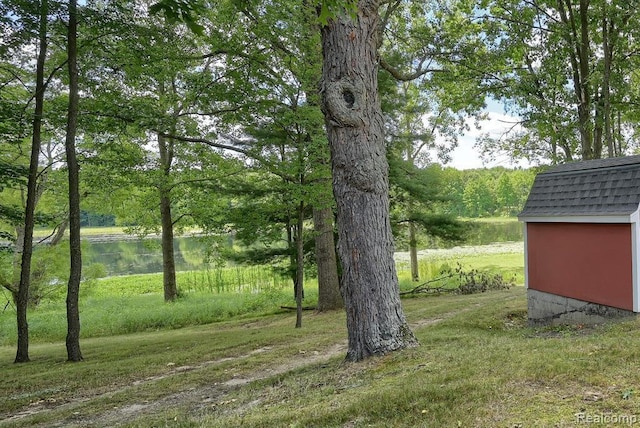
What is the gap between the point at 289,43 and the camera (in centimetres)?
927

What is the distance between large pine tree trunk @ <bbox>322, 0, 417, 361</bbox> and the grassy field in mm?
365

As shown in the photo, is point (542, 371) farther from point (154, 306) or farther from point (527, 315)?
point (154, 306)

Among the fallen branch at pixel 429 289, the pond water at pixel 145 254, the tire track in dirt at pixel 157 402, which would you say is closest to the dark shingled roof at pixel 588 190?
the tire track in dirt at pixel 157 402

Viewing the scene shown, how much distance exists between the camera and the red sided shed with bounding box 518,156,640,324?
21.6 feet

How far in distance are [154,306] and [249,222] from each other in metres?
6.34

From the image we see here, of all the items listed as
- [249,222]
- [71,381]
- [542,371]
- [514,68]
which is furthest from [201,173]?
[542,371]

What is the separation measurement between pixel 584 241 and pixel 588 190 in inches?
34.7

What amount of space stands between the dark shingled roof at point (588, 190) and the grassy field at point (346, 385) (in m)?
2.00

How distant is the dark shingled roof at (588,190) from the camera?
21.8ft

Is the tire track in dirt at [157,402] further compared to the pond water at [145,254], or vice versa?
the pond water at [145,254]

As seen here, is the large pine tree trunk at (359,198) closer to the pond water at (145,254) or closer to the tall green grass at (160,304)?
the tall green grass at (160,304)

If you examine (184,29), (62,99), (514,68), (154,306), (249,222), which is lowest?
(154,306)

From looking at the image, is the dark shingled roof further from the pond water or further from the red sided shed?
the pond water

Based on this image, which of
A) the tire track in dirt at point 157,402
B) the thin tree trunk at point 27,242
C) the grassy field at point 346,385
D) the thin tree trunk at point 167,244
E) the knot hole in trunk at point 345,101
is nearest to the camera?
the grassy field at point 346,385
